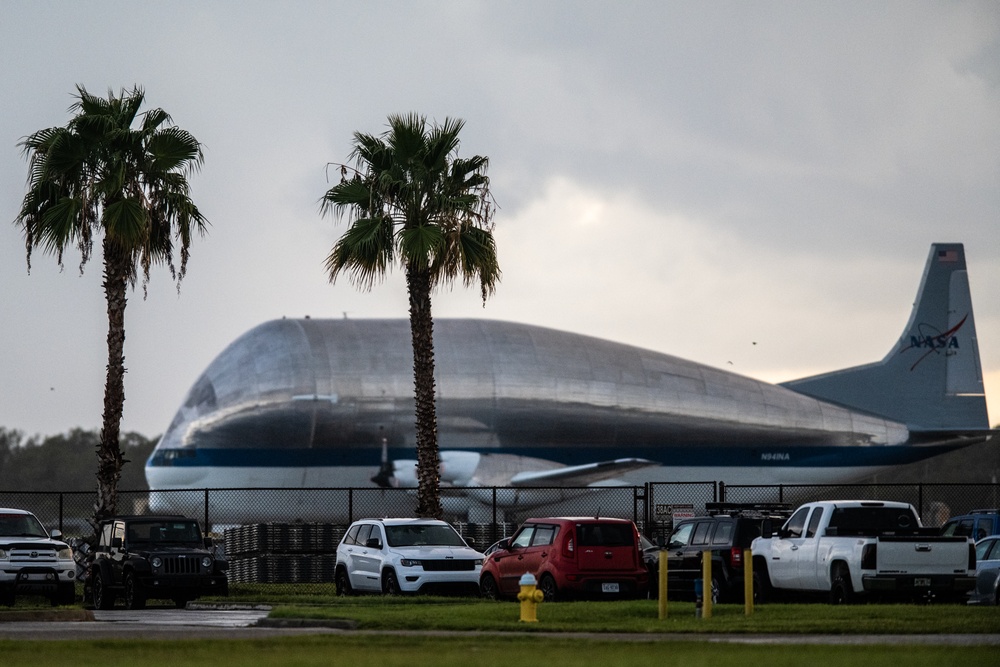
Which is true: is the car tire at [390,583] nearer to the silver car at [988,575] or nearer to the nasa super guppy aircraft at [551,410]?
the silver car at [988,575]

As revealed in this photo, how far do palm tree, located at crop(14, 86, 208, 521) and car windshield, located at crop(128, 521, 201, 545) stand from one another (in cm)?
348

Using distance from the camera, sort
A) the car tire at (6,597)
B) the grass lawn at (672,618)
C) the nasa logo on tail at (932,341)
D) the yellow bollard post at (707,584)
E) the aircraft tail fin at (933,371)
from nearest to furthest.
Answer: the grass lawn at (672,618)
the yellow bollard post at (707,584)
the car tire at (6,597)
the aircraft tail fin at (933,371)
the nasa logo on tail at (932,341)

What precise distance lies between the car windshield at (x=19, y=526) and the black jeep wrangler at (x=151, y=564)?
119 centimetres

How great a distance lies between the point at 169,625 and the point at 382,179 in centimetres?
1552

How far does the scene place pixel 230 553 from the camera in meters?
38.4

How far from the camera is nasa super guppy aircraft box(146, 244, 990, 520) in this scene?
61.0 m

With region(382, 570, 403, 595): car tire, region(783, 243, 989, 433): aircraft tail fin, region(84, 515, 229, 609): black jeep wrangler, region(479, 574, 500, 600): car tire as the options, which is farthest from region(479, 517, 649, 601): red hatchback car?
region(783, 243, 989, 433): aircraft tail fin

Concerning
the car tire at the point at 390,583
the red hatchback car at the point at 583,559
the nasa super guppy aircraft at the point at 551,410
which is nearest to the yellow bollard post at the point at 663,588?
the red hatchback car at the point at 583,559

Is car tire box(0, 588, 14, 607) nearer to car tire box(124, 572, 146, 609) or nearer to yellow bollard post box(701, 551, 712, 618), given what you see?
car tire box(124, 572, 146, 609)

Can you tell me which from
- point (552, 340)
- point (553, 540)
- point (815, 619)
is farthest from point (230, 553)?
point (552, 340)

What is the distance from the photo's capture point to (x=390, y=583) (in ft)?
87.7

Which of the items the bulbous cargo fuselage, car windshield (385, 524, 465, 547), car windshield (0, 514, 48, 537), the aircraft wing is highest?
the bulbous cargo fuselage

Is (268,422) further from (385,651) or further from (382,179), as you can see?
(385,651)

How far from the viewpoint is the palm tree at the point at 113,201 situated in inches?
1251
